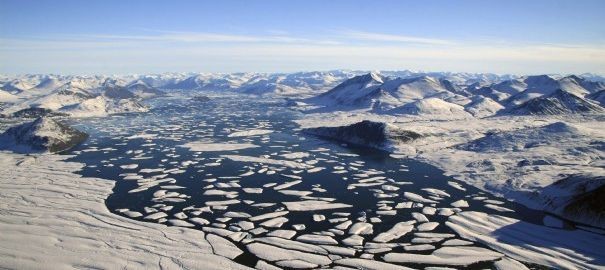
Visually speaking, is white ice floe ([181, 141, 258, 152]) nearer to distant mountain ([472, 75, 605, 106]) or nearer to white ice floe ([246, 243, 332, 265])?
white ice floe ([246, 243, 332, 265])

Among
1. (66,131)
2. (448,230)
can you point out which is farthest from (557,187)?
(66,131)

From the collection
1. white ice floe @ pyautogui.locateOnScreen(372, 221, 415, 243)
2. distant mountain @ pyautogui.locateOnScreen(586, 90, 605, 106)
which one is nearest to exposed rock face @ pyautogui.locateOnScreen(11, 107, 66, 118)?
white ice floe @ pyautogui.locateOnScreen(372, 221, 415, 243)

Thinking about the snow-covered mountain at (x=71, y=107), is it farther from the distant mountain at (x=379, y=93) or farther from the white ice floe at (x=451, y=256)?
the white ice floe at (x=451, y=256)

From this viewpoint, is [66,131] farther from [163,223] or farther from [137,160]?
[163,223]

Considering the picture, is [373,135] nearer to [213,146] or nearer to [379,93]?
[213,146]

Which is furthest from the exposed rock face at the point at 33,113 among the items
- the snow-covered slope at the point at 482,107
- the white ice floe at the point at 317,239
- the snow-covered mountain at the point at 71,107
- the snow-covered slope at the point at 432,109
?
the snow-covered slope at the point at 482,107
